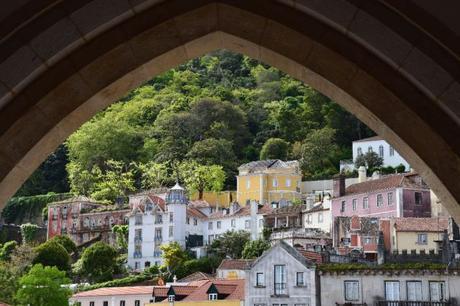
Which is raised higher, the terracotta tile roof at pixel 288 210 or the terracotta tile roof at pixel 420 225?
the terracotta tile roof at pixel 288 210

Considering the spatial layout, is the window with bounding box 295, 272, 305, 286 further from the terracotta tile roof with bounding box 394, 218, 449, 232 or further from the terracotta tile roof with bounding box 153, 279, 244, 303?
the terracotta tile roof with bounding box 394, 218, 449, 232

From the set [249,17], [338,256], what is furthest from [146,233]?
[249,17]

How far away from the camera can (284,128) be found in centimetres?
11012

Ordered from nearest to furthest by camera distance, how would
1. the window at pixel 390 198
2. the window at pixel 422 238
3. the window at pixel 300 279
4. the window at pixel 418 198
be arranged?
1. the window at pixel 300 279
2. the window at pixel 422 238
3. the window at pixel 418 198
4. the window at pixel 390 198

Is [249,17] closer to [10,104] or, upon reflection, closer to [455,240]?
[10,104]

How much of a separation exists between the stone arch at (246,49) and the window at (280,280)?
39751 mm

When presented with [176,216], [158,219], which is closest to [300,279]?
[176,216]

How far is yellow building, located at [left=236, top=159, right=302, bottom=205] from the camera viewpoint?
306ft

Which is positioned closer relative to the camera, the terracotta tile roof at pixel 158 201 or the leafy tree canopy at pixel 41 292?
the leafy tree canopy at pixel 41 292

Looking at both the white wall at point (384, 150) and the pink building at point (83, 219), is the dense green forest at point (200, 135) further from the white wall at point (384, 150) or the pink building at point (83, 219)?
the pink building at point (83, 219)

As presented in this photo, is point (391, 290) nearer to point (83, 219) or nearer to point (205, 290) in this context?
point (205, 290)

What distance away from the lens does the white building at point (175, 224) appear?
81.9 metres

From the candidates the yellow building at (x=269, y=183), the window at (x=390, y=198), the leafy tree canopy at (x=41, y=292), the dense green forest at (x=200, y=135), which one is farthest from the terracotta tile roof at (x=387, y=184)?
the leafy tree canopy at (x=41, y=292)

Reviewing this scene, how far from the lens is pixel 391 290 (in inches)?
1711
